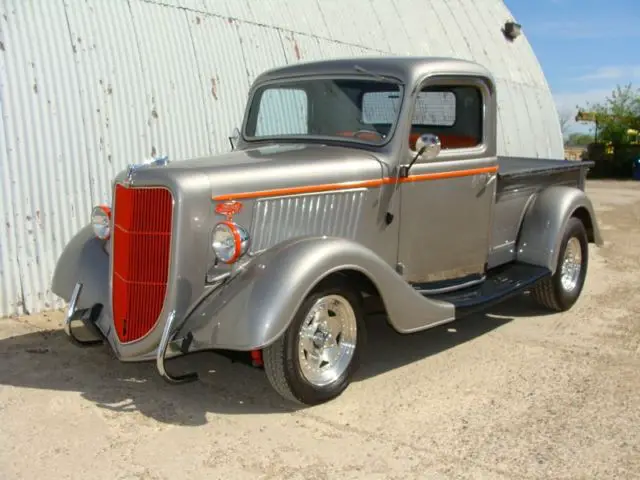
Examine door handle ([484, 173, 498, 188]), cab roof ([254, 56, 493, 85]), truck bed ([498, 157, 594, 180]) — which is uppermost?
cab roof ([254, 56, 493, 85])

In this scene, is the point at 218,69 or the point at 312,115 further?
the point at 218,69

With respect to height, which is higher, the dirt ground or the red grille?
the red grille

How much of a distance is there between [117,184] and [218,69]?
407cm

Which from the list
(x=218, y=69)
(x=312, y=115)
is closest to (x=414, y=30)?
(x=218, y=69)

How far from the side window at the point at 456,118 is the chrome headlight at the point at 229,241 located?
1.94m

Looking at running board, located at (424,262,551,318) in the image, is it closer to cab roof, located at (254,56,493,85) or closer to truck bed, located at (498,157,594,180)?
truck bed, located at (498,157,594,180)

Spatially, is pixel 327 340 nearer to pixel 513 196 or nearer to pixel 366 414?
pixel 366 414

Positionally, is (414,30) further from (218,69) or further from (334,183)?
(334,183)

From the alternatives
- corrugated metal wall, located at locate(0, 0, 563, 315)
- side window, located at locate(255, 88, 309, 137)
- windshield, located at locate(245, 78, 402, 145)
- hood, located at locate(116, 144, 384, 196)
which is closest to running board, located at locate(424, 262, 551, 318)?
hood, located at locate(116, 144, 384, 196)

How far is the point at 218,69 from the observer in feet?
25.7

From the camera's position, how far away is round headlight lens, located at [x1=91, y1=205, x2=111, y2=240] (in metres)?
4.55

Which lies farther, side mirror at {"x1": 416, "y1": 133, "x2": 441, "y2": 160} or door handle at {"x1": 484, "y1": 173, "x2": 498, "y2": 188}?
door handle at {"x1": 484, "y1": 173, "x2": 498, "y2": 188}

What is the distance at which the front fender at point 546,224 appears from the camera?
5.63 meters

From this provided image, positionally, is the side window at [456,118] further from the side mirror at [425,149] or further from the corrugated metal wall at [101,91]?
the corrugated metal wall at [101,91]
